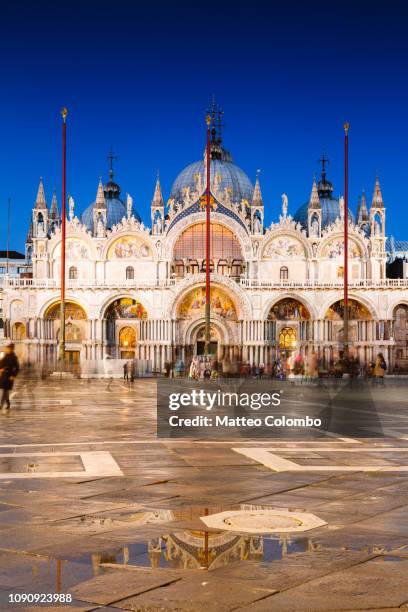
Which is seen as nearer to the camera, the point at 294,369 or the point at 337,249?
the point at 294,369

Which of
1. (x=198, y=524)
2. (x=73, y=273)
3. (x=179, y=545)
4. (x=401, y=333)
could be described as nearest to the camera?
(x=179, y=545)

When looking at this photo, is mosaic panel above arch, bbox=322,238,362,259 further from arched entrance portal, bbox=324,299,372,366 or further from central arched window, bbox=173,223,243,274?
central arched window, bbox=173,223,243,274

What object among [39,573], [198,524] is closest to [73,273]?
[198,524]

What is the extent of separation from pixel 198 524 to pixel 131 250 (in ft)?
217

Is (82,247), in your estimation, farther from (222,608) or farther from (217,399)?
(222,608)

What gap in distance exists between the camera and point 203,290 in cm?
7144

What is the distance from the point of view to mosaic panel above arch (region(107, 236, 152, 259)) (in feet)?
240

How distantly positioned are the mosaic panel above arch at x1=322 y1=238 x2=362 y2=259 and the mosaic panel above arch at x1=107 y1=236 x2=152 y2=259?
14.4 metres

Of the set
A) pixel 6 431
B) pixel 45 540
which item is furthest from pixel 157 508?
pixel 6 431

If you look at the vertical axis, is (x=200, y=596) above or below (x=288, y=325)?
below

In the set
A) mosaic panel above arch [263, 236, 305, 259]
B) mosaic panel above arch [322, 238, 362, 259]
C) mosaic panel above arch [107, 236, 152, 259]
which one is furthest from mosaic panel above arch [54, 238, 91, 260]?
mosaic panel above arch [322, 238, 362, 259]

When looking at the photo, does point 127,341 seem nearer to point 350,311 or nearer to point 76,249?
point 76,249

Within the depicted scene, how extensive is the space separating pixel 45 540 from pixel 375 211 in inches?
2780

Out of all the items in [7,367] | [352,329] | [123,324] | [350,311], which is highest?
[350,311]
